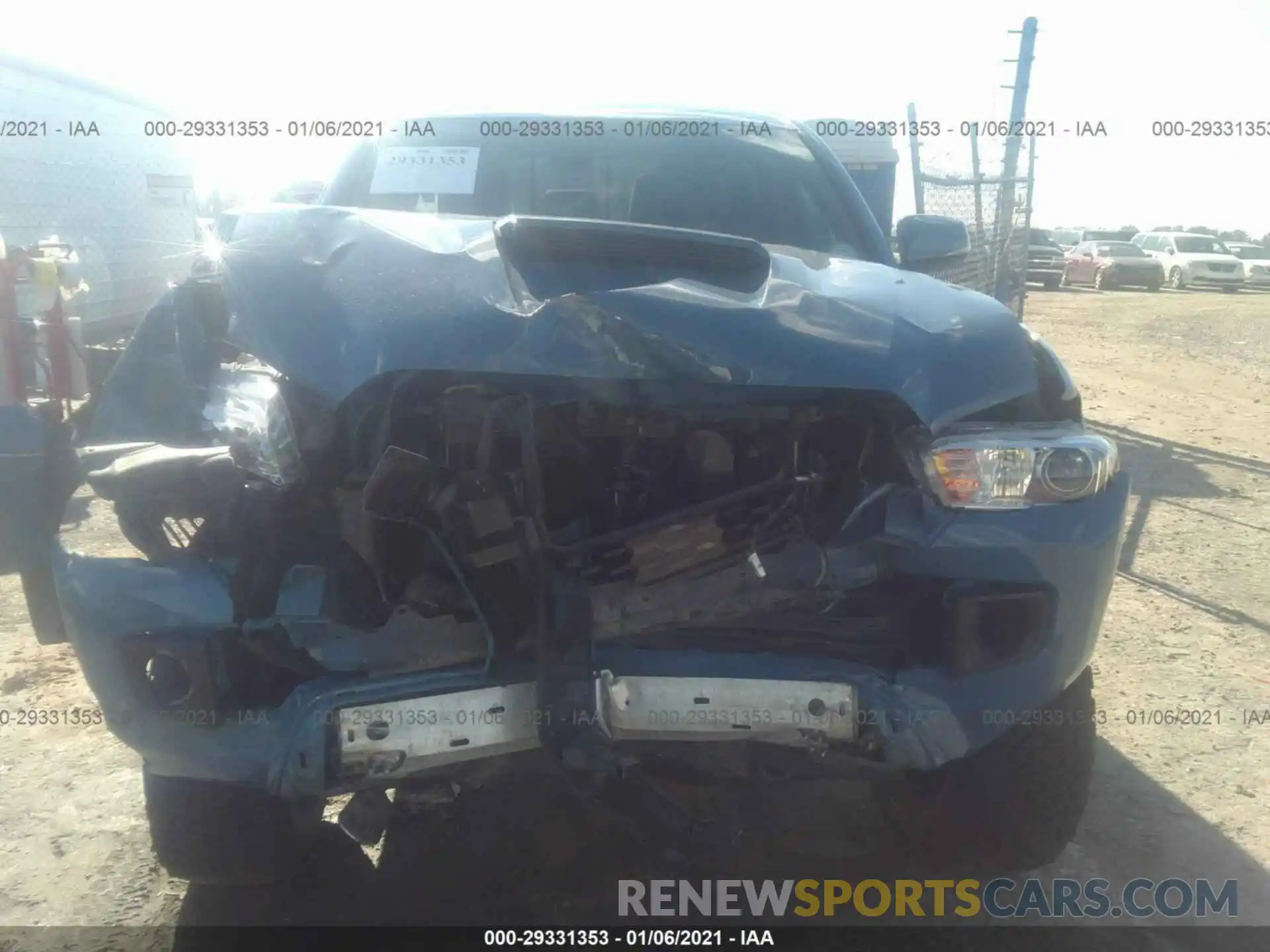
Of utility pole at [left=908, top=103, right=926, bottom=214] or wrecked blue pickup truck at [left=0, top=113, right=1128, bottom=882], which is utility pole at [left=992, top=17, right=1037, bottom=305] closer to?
utility pole at [left=908, top=103, right=926, bottom=214]

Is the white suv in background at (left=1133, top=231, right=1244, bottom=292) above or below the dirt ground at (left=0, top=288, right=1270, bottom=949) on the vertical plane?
below

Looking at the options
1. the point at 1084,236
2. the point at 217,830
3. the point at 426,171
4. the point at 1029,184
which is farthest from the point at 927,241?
the point at 1084,236

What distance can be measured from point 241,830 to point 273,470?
836 mm

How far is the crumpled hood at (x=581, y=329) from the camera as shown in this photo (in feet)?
6.73

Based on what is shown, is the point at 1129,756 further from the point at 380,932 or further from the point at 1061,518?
the point at 380,932

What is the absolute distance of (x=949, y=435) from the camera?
2.18 metres

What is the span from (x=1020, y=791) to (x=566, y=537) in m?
1.16

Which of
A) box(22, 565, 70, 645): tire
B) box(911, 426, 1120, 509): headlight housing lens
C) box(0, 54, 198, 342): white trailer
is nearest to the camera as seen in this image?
box(911, 426, 1120, 509): headlight housing lens

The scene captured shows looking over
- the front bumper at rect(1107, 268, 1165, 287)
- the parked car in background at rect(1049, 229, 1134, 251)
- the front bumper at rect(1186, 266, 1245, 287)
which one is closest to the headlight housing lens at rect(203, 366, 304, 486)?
the front bumper at rect(1107, 268, 1165, 287)

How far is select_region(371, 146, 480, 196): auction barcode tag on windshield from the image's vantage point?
3553 mm

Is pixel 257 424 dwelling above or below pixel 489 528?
above

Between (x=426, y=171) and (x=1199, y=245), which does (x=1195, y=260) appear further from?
(x=426, y=171)

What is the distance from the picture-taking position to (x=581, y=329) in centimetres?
209

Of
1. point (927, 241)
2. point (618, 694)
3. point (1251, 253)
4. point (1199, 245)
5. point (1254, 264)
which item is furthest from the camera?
point (1251, 253)
